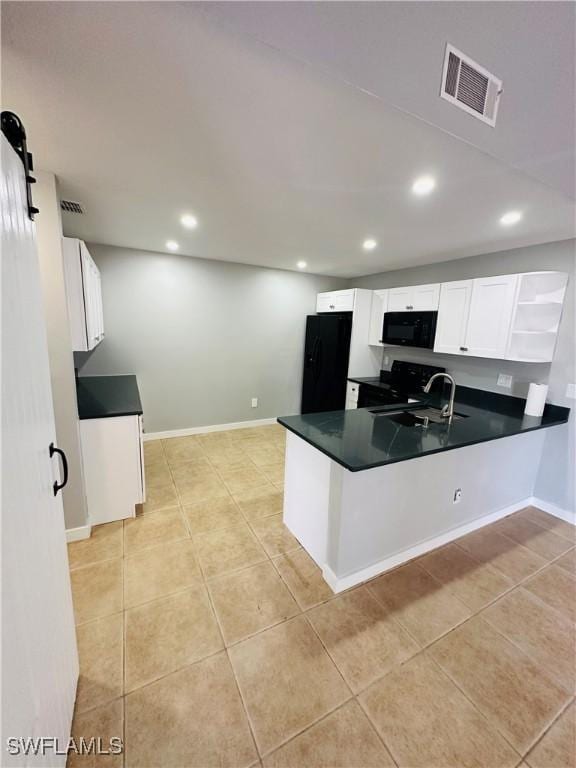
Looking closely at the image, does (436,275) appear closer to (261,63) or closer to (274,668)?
(261,63)

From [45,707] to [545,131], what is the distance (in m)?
2.60

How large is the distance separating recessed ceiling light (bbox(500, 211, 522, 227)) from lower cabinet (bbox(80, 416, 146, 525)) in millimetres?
3012

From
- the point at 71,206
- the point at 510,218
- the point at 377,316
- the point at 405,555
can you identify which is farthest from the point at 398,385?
the point at 71,206

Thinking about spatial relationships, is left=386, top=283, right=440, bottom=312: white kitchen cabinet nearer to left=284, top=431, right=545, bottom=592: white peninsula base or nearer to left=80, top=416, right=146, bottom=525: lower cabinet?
left=284, top=431, right=545, bottom=592: white peninsula base

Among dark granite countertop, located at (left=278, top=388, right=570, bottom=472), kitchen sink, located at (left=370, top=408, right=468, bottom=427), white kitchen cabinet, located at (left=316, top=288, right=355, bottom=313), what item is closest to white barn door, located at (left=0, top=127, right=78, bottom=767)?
dark granite countertop, located at (left=278, top=388, right=570, bottom=472)

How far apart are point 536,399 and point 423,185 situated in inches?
81.3

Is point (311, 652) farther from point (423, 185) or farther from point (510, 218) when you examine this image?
point (510, 218)

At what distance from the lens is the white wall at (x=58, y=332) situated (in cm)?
175

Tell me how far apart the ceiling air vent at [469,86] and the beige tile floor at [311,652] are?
2342 mm

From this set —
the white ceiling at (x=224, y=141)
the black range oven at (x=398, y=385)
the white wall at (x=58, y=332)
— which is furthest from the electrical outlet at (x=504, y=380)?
the white wall at (x=58, y=332)

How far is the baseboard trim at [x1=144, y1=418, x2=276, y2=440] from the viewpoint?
402cm

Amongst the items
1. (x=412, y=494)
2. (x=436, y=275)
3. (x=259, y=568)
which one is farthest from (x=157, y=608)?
(x=436, y=275)

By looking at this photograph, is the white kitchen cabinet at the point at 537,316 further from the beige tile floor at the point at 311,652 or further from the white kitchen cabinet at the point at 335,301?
the white kitchen cabinet at the point at 335,301

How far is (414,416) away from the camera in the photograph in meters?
2.55
